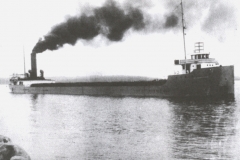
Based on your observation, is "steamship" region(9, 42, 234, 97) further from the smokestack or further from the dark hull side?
the smokestack

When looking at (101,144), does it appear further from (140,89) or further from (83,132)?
(140,89)

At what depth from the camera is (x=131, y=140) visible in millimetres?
11766

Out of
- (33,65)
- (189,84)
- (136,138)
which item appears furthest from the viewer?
(33,65)

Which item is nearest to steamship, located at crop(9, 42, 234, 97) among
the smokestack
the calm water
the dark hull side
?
the dark hull side

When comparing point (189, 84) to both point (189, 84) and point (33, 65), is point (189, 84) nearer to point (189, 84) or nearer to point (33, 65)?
point (189, 84)

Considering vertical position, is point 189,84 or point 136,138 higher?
point 189,84

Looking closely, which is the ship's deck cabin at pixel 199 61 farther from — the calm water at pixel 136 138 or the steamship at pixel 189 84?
the calm water at pixel 136 138

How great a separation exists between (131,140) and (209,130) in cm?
409

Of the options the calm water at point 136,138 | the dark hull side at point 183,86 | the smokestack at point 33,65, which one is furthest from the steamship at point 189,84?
the smokestack at point 33,65

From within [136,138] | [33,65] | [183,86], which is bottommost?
[136,138]

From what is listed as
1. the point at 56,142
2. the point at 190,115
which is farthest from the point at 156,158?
the point at 190,115

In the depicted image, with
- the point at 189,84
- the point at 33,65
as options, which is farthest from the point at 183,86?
the point at 33,65

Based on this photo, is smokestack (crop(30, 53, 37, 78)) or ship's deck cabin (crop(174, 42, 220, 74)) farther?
smokestack (crop(30, 53, 37, 78))

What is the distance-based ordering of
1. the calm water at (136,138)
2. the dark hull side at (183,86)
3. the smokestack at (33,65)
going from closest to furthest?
the calm water at (136,138), the dark hull side at (183,86), the smokestack at (33,65)
